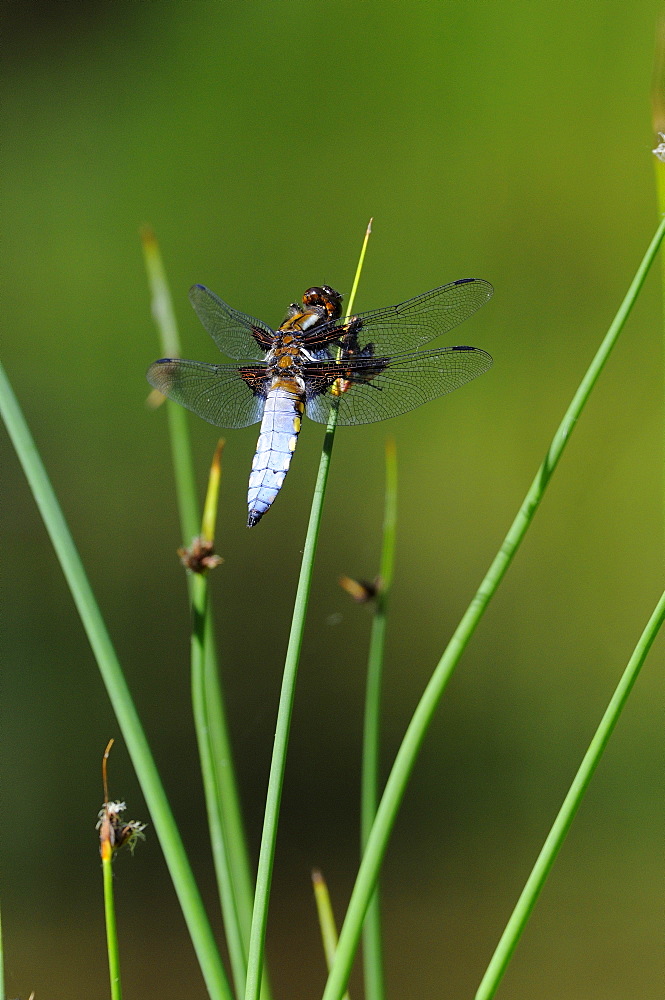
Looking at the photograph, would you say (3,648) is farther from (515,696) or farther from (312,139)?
(312,139)

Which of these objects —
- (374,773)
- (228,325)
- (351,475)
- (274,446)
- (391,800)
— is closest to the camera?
(391,800)

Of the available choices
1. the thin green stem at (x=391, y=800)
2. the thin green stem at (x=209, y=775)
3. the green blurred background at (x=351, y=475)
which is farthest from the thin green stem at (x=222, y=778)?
the green blurred background at (x=351, y=475)

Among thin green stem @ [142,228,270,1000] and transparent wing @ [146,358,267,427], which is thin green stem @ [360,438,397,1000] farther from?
transparent wing @ [146,358,267,427]

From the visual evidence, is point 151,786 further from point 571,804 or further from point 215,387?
point 215,387

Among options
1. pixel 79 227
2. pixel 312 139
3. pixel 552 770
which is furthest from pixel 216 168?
pixel 552 770

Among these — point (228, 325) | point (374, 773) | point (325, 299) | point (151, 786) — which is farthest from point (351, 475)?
point (151, 786)

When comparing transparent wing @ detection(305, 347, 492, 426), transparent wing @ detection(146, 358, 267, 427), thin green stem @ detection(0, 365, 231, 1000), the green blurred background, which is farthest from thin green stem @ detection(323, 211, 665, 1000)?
the green blurred background

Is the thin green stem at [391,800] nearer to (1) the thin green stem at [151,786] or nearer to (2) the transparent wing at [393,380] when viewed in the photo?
(1) the thin green stem at [151,786]
